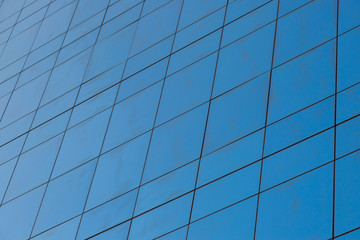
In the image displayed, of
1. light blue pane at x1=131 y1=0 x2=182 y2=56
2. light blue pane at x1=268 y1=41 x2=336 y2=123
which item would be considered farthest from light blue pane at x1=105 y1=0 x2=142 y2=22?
light blue pane at x1=268 y1=41 x2=336 y2=123

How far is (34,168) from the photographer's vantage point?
84.9 ft

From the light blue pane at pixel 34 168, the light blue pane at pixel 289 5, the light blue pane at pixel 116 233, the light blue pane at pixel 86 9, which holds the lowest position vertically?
the light blue pane at pixel 116 233

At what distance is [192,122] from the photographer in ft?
70.4

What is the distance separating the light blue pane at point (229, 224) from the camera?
17.8 metres

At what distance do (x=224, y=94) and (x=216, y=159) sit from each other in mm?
2180

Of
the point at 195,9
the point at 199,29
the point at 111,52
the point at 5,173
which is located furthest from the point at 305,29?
the point at 5,173

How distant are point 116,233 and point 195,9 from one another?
302 inches

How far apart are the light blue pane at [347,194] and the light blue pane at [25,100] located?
14.4 meters

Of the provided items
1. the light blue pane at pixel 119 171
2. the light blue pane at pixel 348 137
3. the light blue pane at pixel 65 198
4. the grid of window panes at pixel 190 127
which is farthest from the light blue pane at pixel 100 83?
the light blue pane at pixel 348 137

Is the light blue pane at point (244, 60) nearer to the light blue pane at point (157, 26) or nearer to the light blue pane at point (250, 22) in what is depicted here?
the light blue pane at point (250, 22)

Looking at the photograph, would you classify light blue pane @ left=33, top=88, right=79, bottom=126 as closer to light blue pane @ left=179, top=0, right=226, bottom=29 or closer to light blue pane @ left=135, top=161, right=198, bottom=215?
light blue pane @ left=179, top=0, right=226, bottom=29

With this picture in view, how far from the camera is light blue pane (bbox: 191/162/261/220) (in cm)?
1845

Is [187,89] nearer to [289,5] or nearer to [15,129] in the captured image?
[289,5]

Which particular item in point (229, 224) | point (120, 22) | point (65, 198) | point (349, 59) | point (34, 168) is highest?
point (349, 59)
